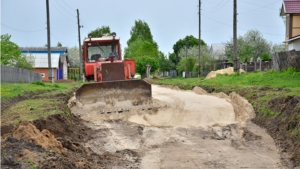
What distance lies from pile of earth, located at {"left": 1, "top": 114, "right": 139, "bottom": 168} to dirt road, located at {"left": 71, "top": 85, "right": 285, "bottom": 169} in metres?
0.48

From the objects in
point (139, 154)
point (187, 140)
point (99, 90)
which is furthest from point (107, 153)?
point (99, 90)

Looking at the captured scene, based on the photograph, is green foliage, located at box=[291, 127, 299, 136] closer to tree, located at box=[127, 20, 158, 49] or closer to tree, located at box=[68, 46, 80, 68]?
tree, located at box=[68, 46, 80, 68]

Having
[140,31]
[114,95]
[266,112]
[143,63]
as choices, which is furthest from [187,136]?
[140,31]

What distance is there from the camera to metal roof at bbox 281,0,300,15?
37750 mm

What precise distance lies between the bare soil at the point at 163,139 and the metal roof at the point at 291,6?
2443 centimetres

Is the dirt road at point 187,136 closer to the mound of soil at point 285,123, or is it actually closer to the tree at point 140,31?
the mound of soil at point 285,123

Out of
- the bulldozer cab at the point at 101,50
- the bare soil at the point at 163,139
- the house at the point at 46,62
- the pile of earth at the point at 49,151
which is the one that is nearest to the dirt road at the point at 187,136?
the bare soil at the point at 163,139

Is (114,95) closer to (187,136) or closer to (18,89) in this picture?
(187,136)

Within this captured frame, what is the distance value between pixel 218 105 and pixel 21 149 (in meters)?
10.1

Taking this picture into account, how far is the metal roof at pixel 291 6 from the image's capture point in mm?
37750

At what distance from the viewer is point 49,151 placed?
7.14 metres

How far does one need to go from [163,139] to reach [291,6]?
3131 cm

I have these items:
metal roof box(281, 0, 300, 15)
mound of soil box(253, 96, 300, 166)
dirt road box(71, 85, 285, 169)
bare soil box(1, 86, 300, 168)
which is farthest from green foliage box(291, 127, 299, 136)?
metal roof box(281, 0, 300, 15)

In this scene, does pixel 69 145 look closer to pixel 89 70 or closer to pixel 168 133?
pixel 168 133
